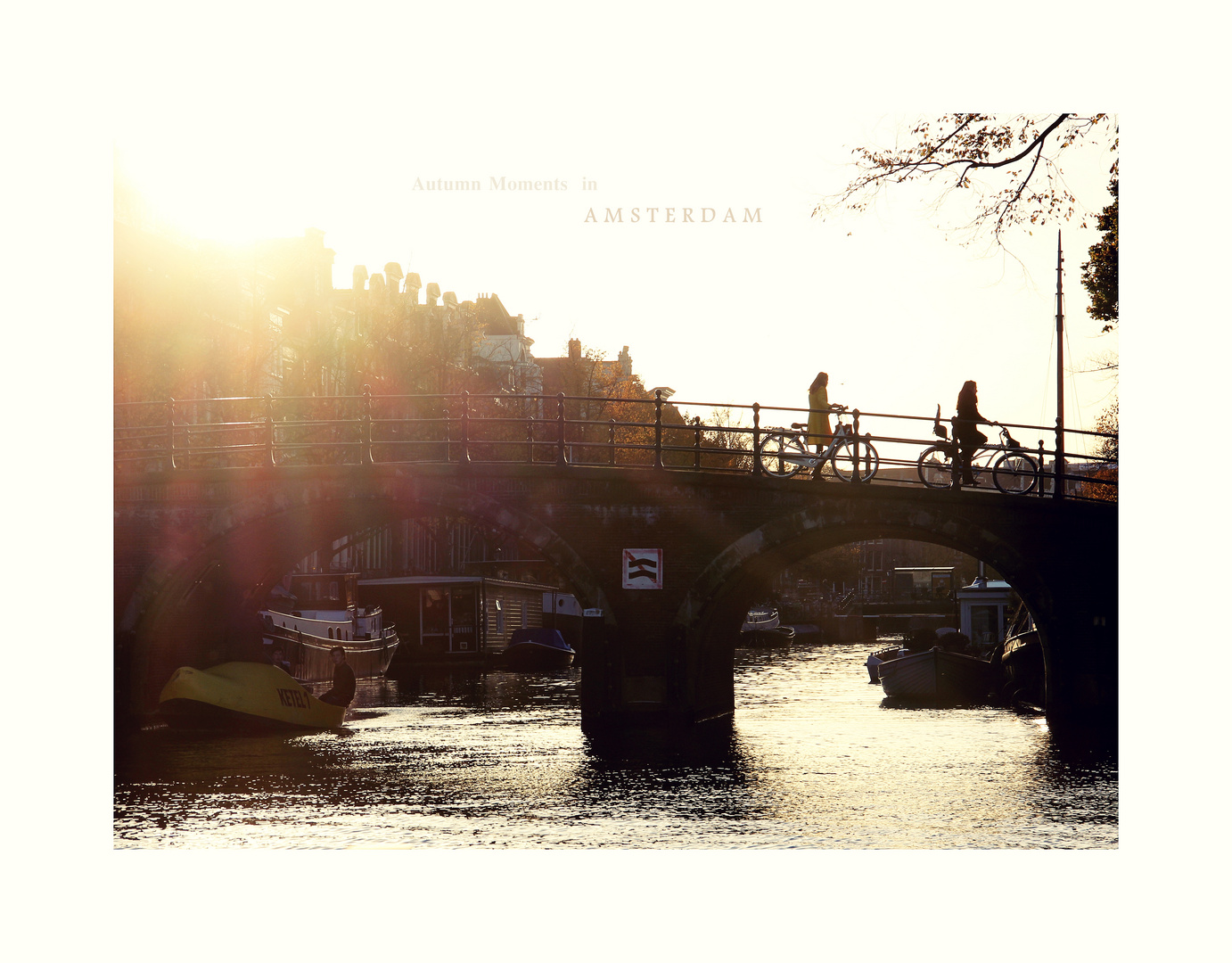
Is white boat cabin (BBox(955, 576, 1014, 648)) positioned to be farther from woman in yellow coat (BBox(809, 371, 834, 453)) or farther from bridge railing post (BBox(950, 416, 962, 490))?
woman in yellow coat (BBox(809, 371, 834, 453))

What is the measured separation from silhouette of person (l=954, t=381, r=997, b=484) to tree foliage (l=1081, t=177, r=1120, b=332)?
1.77 m

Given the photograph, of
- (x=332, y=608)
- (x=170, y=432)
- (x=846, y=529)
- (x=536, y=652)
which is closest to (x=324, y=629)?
(x=332, y=608)

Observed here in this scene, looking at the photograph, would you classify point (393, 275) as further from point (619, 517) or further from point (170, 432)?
point (619, 517)

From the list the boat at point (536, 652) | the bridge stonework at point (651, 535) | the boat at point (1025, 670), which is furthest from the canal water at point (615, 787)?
the boat at point (536, 652)

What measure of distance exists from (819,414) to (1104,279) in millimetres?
5224

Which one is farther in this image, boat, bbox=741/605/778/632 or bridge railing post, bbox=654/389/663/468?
boat, bbox=741/605/778/632

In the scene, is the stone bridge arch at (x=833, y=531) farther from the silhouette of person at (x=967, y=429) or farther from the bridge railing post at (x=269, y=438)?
the bridge railing post at (x=269, y=438)

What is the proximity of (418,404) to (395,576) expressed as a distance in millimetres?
17100

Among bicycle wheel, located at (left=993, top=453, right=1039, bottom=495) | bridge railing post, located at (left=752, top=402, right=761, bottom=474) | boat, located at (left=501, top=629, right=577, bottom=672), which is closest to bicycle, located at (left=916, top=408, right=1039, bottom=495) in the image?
bicycle wheel, located at (left=993, top=453, right=1039, bottom=495)

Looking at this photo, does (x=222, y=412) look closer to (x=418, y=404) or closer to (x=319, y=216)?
(x=418, y=404)

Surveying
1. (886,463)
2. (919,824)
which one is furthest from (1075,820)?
(886,463)

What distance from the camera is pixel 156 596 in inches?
807

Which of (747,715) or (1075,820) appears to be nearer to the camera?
(1075,820)

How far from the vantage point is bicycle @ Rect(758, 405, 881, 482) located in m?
19.5
